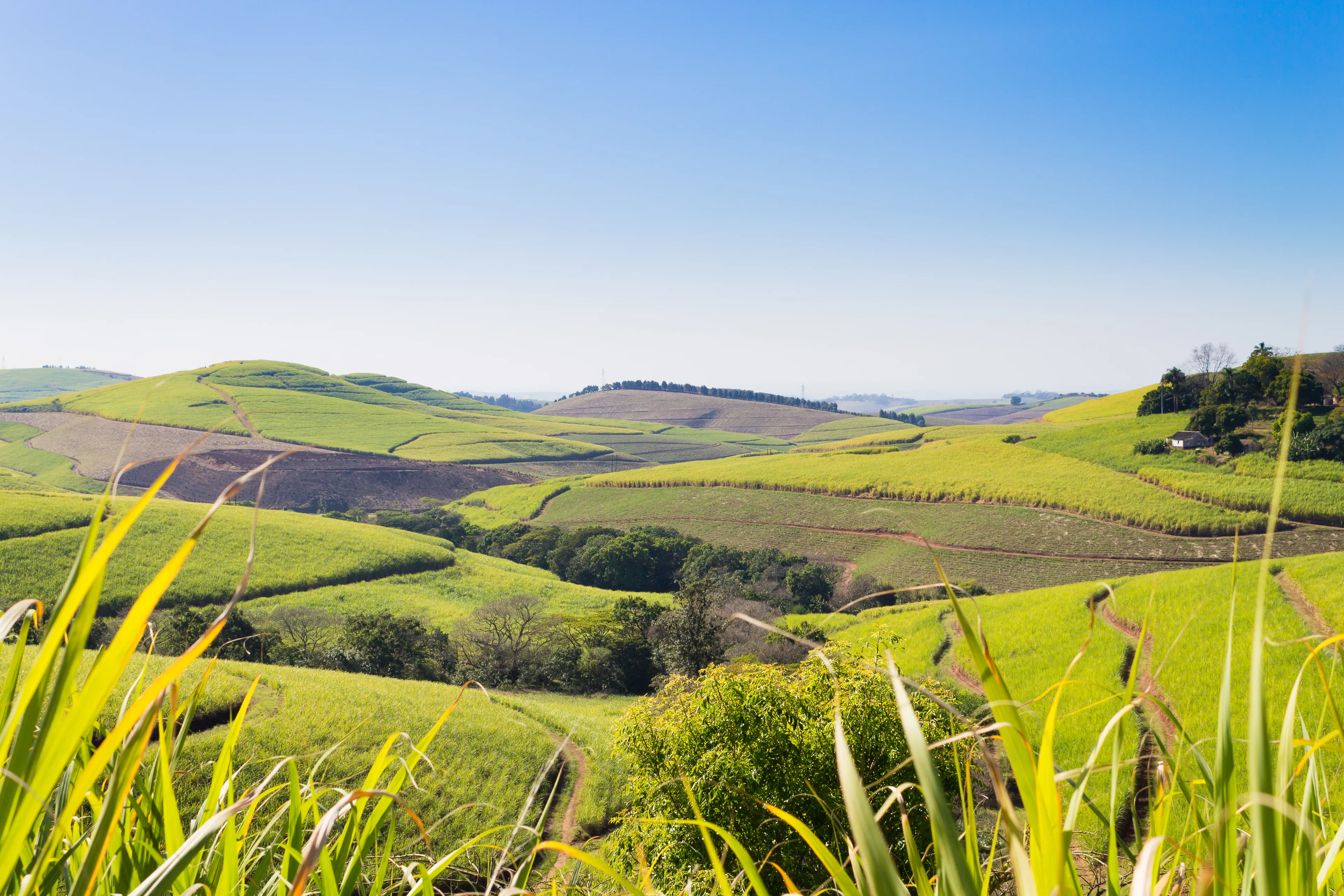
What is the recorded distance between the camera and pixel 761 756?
46.9 ft

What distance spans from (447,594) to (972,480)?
5008 cm

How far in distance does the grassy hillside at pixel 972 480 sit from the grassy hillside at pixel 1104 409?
13602 mm

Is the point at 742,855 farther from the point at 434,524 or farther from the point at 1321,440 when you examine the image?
the point at 434,524

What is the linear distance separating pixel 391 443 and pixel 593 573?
→ 295 ft

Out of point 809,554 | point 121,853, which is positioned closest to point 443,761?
point 121,853

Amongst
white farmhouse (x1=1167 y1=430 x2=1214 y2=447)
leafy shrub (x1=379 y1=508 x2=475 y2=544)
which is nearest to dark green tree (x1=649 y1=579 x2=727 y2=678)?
leafy shrub (x1=379 y1=508 x2=475 y2=544)

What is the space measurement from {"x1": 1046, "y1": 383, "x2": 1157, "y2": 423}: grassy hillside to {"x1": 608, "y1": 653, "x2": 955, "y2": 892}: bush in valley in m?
98.1

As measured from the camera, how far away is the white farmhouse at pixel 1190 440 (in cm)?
6500

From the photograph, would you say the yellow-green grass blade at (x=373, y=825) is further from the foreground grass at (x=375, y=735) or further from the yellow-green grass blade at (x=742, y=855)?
the foreground grass at (x=375, y=735)

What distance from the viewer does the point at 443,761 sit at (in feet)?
71.7

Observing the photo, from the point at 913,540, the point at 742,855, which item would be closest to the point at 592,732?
the point at 742,855

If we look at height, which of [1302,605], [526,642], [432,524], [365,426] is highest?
[365,426]

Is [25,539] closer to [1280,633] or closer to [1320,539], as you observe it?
[1280,633]

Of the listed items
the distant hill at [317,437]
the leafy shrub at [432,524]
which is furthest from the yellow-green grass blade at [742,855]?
the distant hill at [317,437]
